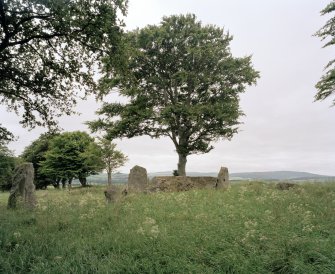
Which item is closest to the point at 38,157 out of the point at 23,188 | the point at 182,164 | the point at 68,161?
the point at 68,161

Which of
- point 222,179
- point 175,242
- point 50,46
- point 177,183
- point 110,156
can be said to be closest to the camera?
point 175,242

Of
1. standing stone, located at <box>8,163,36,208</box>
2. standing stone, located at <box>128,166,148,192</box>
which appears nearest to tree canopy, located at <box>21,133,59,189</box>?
standing stone, located at <box>128,166,148,192</box>

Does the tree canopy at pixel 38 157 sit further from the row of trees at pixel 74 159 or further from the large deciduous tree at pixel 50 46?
the large deciduous tree at pixel 50 46

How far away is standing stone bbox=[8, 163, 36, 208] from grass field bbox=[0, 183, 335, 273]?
163 inches

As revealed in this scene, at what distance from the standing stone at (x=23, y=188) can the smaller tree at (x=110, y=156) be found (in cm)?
3099

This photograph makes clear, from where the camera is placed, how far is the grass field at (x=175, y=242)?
Result: 22.5 ft

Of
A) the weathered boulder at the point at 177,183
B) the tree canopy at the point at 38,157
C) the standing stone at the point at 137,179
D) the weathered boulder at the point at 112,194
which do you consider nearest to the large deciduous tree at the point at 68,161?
the tree canopy at the point at 38,157

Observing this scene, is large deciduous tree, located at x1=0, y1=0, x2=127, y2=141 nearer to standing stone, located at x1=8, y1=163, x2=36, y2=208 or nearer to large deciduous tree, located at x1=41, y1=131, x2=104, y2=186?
standing stone, located at x1=8, y1=163, x2=36, y2=208

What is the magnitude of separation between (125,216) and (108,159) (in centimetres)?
4052

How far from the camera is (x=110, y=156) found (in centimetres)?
5100

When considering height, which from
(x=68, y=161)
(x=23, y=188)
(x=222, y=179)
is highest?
(x=68, y=161)

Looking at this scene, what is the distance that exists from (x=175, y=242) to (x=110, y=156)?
44.0 m

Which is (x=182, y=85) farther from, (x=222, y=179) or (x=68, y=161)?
(x=68, y=161)

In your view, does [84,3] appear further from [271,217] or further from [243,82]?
[243,82]
